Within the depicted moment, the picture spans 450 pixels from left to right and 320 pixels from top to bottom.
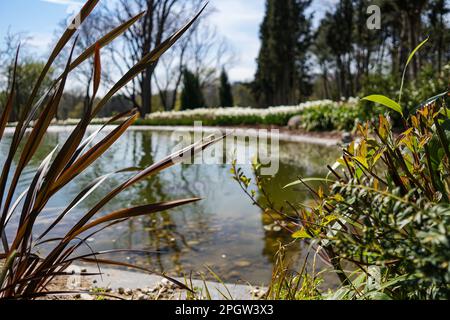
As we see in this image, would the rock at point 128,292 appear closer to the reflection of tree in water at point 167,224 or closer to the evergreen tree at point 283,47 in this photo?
the reflection of tree in water at point 167,224

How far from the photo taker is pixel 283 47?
26938mm

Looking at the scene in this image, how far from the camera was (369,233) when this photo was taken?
588mm

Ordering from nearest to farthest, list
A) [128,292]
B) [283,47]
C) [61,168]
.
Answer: [61,168] < [128,292] < [283,47]

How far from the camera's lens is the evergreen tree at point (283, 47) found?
26.5 m

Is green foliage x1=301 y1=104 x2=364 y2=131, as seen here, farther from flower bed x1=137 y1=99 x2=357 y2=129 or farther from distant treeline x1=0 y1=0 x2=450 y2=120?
distant treeline x1=0 y1=0 x2=450 y2=120

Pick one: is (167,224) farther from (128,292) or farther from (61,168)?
(61,168)

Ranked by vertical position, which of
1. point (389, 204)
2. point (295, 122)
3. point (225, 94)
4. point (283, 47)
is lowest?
point (389, 204)

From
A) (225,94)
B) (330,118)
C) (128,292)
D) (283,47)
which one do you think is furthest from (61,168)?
(225,94)

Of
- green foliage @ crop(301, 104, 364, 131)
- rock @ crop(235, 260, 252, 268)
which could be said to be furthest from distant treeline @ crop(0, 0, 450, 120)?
rock @ crop(235, 260, 252, 268)

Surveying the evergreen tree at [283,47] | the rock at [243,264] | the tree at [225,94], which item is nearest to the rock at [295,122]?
the rock at [243,264]

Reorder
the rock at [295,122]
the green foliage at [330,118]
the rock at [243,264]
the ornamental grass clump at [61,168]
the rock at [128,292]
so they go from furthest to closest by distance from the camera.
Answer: the rock at [295,122]
the green foliage at [330,118]
the rock at [243,264]
the rock at [128,292]
the ornamental grass clump at [61,168]

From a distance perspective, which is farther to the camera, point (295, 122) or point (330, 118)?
point (295, 122)

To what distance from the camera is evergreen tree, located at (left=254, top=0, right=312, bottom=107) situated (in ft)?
87.0
